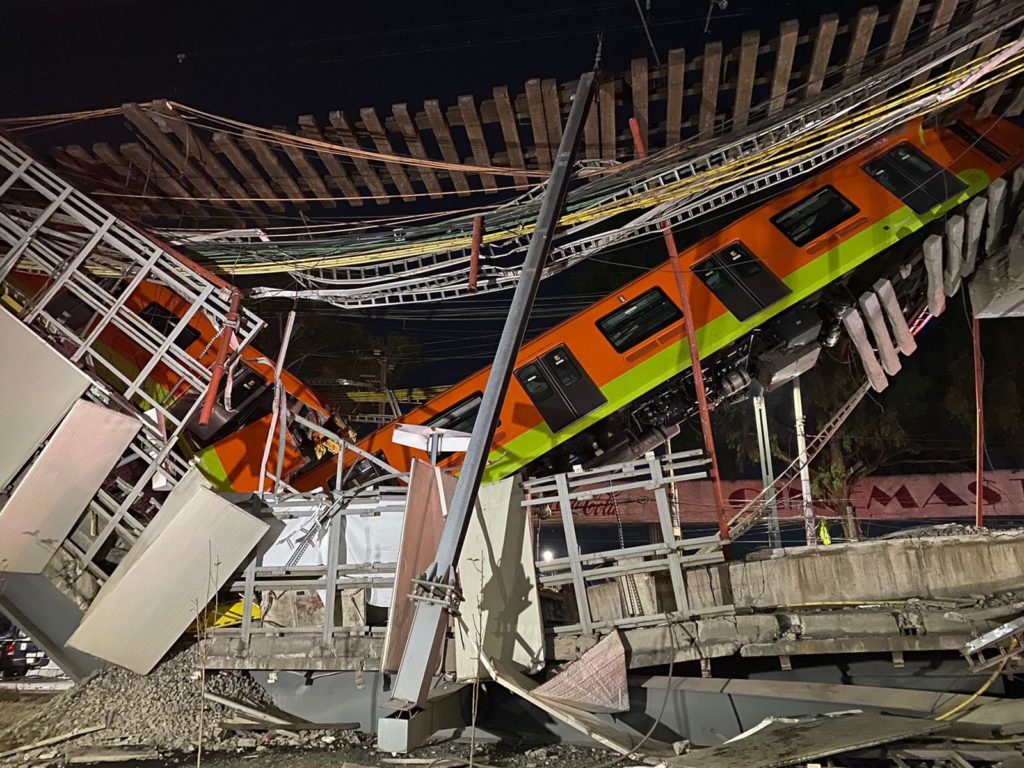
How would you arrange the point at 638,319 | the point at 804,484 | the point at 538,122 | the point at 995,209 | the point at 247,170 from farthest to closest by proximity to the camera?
the point at 804,484 → the point at 638,319 → the point at 247,170 → the point at 995,209 → the point at 538,122

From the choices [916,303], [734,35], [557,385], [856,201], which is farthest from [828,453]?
[734,35]

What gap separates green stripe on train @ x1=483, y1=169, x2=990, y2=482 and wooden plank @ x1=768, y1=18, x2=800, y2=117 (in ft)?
6.71

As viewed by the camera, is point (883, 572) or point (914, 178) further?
point (914, 178)

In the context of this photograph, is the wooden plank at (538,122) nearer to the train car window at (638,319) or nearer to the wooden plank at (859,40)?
the train car window at (638,319)

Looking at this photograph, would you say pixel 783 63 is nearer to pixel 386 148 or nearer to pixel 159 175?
pixel 386 148

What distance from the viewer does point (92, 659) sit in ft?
22.2

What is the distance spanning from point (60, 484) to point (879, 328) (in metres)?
10.1

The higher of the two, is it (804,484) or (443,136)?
(443,136)

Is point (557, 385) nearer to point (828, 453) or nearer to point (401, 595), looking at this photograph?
point (401, 595)

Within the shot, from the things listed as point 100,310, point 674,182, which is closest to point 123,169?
point 100,310

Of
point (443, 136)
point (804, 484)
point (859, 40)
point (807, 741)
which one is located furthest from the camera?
point (804, 484)

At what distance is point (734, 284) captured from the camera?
8.05 m

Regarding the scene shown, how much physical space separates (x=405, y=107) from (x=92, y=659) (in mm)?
6983

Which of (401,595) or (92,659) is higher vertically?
(401,595)
